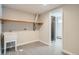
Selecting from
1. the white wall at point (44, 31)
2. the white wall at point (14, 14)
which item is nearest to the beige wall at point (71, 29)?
the white wall at point (44, 31)

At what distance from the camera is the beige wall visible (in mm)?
1236

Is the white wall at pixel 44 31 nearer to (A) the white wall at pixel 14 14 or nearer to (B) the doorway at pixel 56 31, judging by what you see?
(B) the doorway at pixel 56 31

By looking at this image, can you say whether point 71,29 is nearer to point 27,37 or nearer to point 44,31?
point 44,31

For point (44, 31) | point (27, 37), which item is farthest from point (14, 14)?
point (44, 31)

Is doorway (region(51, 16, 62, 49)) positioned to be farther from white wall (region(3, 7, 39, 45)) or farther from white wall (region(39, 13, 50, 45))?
white wall (region(3, 7, 39, 45))

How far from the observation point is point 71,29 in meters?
1.29

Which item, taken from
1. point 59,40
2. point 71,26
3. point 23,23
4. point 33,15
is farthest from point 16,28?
point 71,26

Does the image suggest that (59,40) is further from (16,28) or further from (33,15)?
(16,28)

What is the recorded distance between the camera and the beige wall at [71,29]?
1236 mm

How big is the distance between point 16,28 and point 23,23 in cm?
14

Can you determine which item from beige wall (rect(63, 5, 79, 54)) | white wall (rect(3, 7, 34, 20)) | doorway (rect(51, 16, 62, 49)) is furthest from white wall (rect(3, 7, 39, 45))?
beige wall (rect(63, 5, 79, 54))

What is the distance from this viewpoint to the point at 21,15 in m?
1.31

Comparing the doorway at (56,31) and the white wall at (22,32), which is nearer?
the white wall at (22,32)

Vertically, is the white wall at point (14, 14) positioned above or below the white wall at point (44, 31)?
above
